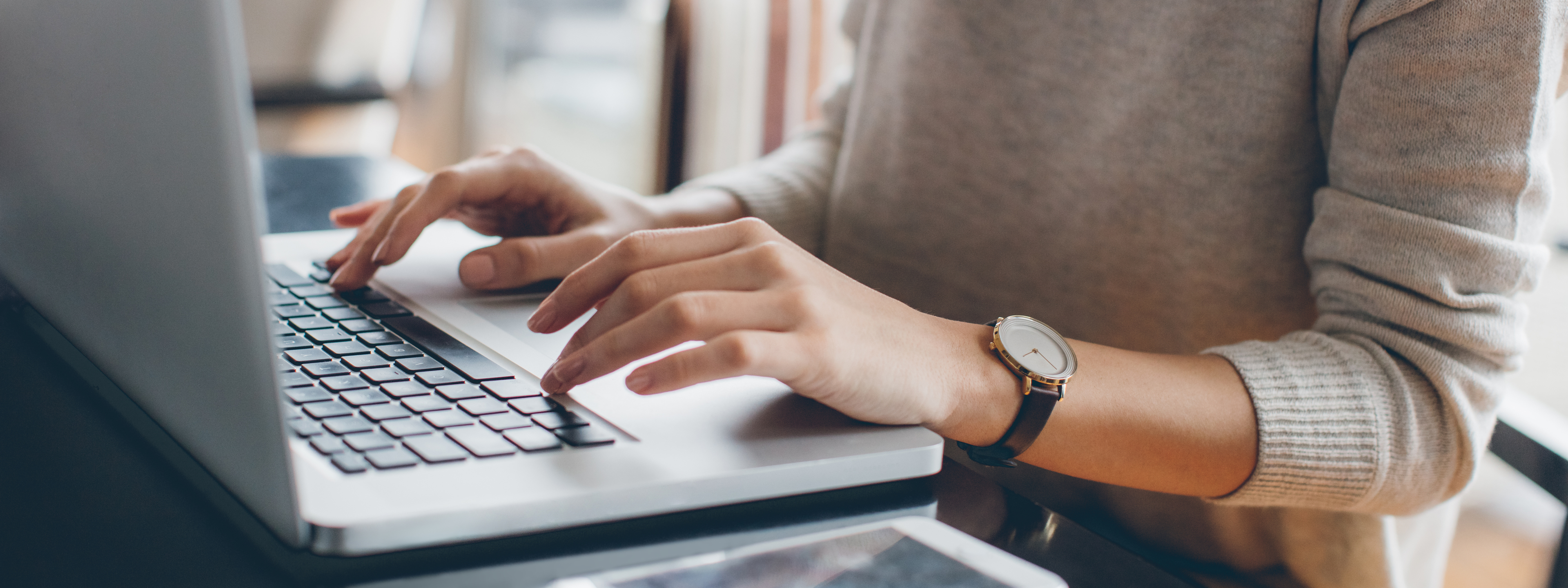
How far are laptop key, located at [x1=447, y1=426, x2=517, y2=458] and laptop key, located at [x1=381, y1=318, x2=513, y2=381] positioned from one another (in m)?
0.06

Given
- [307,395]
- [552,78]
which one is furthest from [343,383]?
[552,78]

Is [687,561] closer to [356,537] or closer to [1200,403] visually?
[356,537]

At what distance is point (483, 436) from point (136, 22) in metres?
0.17

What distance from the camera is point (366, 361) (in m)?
0.44

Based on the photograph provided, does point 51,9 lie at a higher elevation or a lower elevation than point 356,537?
higher

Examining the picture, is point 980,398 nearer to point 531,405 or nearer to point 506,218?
point 531,405

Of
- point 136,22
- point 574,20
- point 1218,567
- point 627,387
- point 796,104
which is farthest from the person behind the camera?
point 574,20

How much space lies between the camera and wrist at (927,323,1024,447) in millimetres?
440

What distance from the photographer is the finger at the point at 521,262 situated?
560 mm

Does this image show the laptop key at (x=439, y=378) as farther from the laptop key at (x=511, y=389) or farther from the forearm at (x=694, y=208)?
the forearm at (x=694, y=208)

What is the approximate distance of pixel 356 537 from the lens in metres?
0.29

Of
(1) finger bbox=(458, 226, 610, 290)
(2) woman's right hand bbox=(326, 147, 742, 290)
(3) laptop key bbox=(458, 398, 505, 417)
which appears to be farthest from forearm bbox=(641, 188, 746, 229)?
(3) laptop key bbox=(458, 398, 505, 417)

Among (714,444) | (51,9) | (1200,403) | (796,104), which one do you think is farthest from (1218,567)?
(796,104)

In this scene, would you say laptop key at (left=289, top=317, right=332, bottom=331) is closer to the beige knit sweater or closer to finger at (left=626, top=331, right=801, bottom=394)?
finger at (left=626, top=331, right=801, bottom=394)
